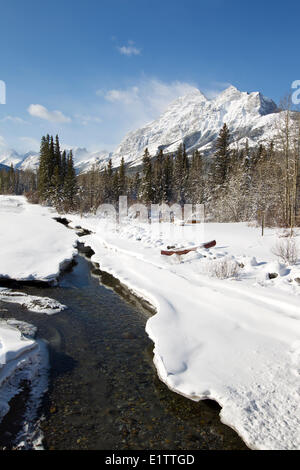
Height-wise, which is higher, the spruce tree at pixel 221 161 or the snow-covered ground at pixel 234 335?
the spruce tree at pixel 221 161

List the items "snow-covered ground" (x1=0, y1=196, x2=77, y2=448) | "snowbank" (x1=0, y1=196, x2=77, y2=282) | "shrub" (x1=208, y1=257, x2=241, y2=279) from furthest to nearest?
1. "snowbank" (x1=0, y1=196, x2=77, y2=282)
2. "shrub" (x1=208, y1=257, x2=241, y2=279)
3. "snow-covered ground" (x1=0, y1=196, x2=77, y2=448)

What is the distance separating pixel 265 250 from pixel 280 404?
8.75 meters

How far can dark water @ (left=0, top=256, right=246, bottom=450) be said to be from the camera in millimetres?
3482

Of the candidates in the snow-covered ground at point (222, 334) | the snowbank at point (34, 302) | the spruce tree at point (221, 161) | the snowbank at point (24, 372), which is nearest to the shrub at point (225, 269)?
the snow-covered ground at point (222, 334)

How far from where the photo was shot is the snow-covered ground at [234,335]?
3691 mm

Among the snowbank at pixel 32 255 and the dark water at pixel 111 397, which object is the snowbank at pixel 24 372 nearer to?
the dark water at pixel 111 397

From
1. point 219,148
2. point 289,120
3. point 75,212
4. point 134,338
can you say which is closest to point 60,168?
point 75,212

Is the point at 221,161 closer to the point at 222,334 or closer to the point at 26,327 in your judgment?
the point at 222,334

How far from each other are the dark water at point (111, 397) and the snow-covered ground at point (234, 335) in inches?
10.1

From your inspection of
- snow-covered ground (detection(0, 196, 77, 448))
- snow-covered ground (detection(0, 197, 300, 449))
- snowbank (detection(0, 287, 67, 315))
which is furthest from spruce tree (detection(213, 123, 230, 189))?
snowbank (detection(0, 287, 67, 315))

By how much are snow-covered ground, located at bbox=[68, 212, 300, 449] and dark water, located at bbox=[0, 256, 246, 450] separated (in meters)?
0.26

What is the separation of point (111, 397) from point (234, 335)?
111 inches

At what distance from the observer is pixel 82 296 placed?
8828 mm

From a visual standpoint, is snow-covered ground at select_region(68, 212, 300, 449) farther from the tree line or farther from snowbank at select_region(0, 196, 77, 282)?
the tree line
